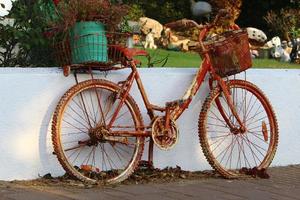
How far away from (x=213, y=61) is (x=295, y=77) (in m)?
1.42

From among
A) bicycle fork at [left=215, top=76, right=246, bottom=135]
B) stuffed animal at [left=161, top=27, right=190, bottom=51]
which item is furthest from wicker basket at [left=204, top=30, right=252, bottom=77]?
stuffed animal at [left=161, top=27, right=190, bottom=51]

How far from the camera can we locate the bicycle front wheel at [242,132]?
7109 mm

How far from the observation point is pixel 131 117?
6.61 metres

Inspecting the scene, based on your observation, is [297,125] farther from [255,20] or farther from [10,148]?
[255,20]

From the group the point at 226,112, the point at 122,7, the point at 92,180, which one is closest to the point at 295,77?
the point at 226,112

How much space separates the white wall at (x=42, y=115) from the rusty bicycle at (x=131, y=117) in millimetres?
147

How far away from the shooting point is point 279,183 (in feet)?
22.6

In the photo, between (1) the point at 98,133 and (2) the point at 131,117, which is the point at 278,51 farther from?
(1) the point at 98,133

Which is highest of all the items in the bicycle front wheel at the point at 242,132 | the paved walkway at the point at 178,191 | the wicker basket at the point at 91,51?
the wicker basket at the point at 91,51

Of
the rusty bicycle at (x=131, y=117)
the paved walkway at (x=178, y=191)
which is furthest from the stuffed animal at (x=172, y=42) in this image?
the paved walkway at (x=178, y=191)

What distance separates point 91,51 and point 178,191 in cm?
151

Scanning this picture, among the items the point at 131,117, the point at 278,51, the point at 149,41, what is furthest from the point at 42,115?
the point at 278,51

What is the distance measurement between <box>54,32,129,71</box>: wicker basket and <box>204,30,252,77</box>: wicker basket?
38.1 inches

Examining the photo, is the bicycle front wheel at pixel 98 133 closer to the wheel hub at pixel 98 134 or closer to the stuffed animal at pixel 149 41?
the wheel hub at pixel 98 134
